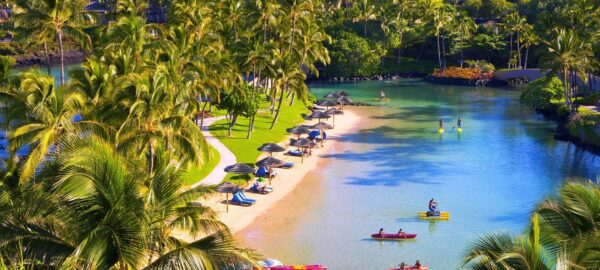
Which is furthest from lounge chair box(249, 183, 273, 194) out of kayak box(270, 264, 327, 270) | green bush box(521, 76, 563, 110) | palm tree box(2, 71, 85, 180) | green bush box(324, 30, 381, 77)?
green bush box(324, 30, 381, 77)

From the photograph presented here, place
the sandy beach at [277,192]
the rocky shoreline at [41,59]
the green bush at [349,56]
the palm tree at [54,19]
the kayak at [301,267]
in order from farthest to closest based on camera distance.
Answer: the rocky shoreline at [41,59] → the green bush at [349,56] → the palm tree at [54,19] → the sandy beach at [277,192] → the kayak at [301,267]

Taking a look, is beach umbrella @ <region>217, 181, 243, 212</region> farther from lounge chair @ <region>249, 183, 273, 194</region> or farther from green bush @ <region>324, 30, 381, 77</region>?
green bush @ <region>324, 30, 381, 77</region>

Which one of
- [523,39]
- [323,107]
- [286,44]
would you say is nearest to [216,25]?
[286,44]

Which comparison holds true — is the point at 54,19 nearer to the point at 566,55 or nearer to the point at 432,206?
the point at 432,206

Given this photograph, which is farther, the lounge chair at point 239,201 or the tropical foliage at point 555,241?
the lounge chair at point 239,201

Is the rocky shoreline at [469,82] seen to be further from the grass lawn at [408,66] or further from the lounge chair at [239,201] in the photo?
the lounge chair at [239,201]

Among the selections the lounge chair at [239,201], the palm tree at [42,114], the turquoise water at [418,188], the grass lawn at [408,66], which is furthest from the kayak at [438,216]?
→ the grass lawn at [408,66]
